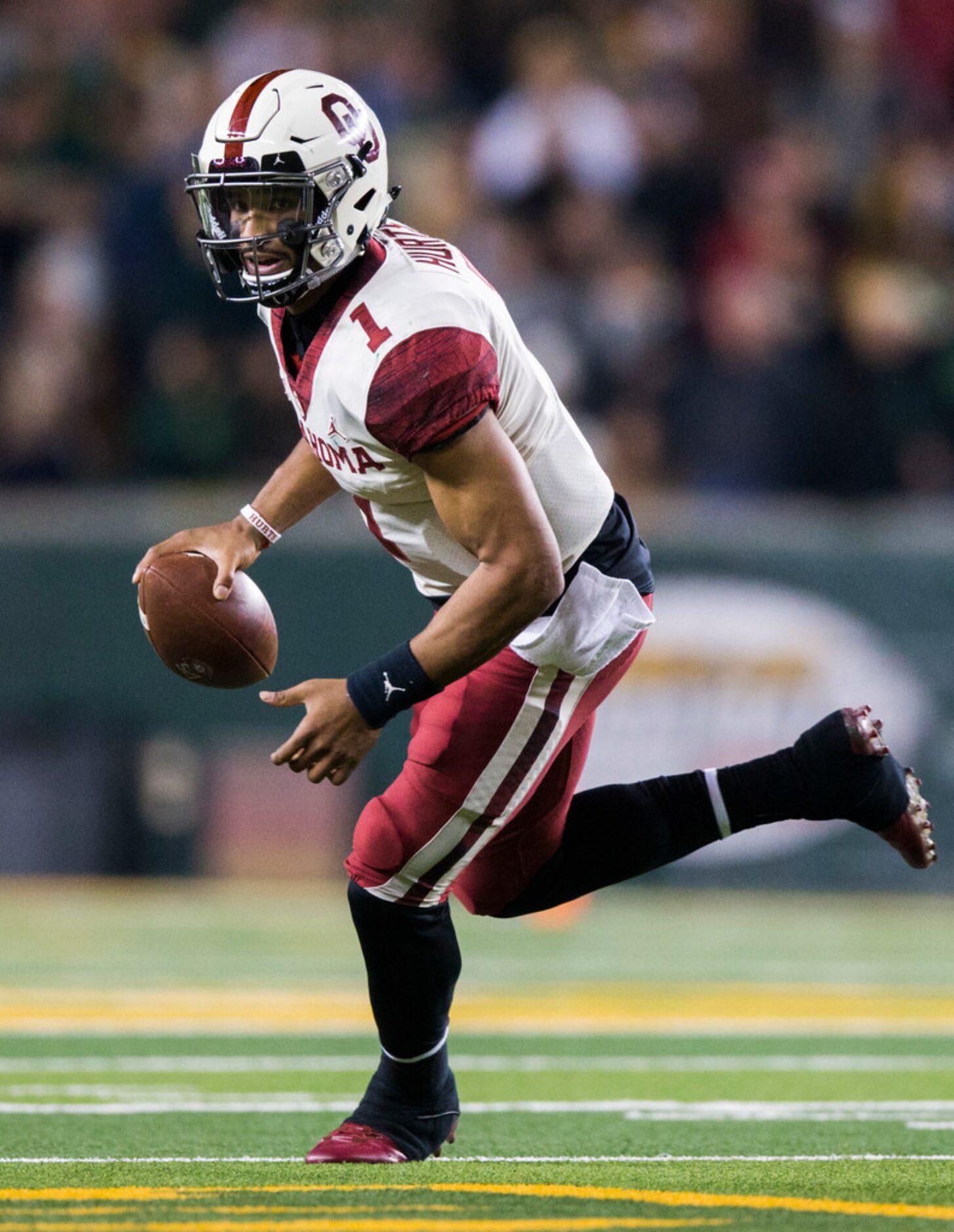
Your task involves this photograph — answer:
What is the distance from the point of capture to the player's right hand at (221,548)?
3564mm

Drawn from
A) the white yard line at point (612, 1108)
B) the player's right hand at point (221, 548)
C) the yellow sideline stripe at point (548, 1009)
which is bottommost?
the yellow sideline stripe at point (548, 1009)

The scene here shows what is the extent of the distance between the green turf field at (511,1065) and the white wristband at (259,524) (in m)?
1.04

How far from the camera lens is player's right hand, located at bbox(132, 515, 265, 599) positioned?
356 centimetres

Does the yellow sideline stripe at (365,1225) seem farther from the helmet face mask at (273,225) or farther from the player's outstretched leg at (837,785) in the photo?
the helmet face mask at (273,225)

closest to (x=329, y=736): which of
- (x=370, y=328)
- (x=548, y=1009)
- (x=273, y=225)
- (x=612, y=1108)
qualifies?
(x=370, y=328)

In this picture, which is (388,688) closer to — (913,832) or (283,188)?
(283,188)

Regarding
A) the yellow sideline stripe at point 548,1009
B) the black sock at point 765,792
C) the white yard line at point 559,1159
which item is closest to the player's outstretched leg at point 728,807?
the black sock at point 765,792

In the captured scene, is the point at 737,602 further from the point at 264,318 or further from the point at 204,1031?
the point at 264,318

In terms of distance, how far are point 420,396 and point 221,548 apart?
28.1 inches

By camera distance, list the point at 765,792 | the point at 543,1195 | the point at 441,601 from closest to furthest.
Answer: the point at 543,1195, the point at 441,601, the point at 765,792

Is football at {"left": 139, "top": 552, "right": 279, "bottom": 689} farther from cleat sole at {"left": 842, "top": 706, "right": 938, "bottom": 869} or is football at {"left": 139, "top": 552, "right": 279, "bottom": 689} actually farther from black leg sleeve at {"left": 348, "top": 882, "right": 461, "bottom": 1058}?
cleat sole at {"left": 842, "top": 706, "right": 938, "bottom": 869}

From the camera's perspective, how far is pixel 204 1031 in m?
5.39

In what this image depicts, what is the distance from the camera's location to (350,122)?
11.3 ft

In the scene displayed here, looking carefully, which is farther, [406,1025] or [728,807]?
[728,807]
